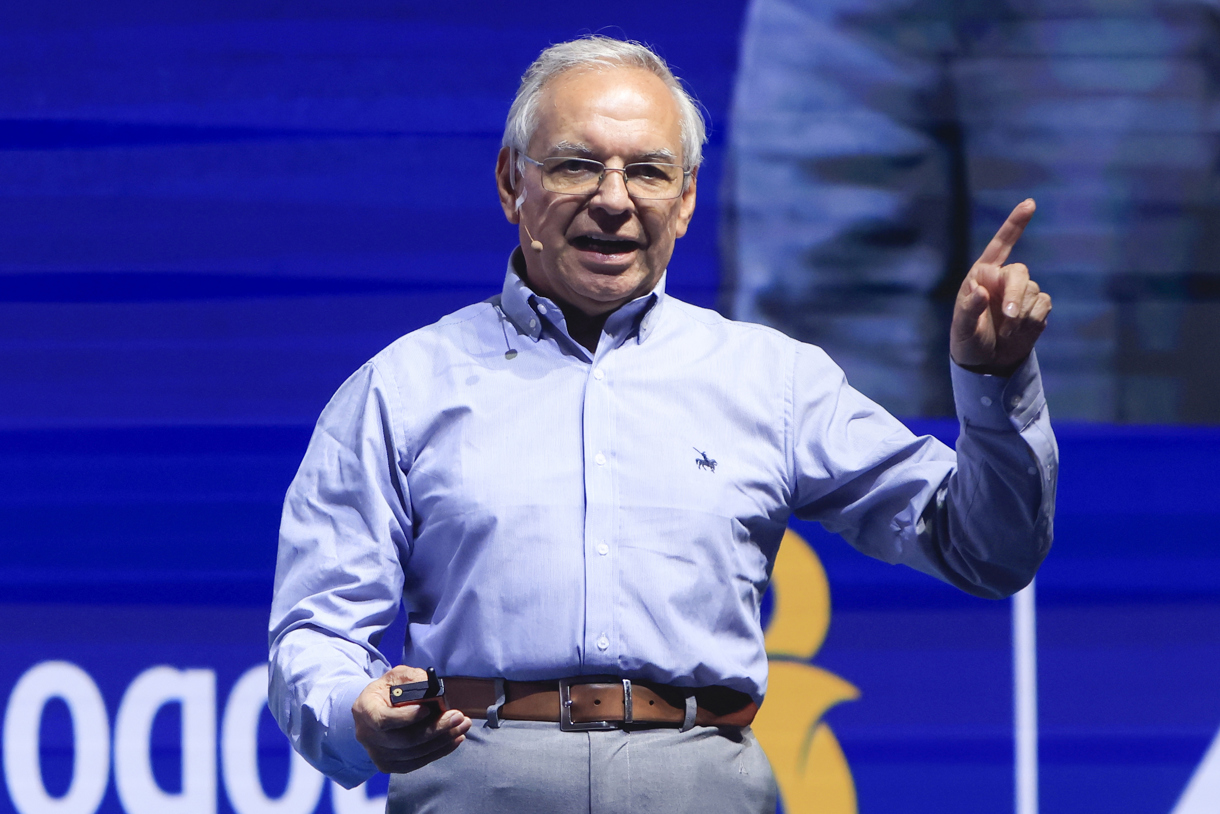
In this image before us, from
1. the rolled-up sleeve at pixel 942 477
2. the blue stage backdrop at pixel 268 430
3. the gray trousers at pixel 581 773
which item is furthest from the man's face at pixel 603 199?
the blue stage backdrop at pixel 268 430

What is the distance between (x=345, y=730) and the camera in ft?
4.65

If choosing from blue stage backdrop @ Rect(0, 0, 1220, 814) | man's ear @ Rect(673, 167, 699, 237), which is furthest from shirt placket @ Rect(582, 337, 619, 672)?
blue stage backdrop @ Rect(0, 0, 1220, 814)

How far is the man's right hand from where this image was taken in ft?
4.19

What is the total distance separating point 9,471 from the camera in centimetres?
284

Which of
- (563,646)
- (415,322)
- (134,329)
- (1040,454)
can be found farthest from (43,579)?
(1040,454)

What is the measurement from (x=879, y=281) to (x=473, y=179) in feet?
3.00

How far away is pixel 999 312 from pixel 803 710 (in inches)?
59.2

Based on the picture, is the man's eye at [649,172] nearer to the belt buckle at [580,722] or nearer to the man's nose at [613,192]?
the man's nose at [613,192]

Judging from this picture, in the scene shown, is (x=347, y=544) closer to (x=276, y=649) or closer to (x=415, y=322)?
(x=276, y=649)

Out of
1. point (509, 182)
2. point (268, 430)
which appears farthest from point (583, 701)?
point (268, 430)

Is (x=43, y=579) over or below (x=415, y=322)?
below

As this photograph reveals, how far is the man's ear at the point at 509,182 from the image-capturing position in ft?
5.84

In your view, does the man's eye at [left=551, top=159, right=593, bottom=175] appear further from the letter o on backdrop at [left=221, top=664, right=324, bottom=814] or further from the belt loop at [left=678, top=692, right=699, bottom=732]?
the letter o on backdrop at [left=221, top=664, right=324, bottom=814]

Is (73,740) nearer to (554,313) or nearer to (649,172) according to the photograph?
(554,313)
